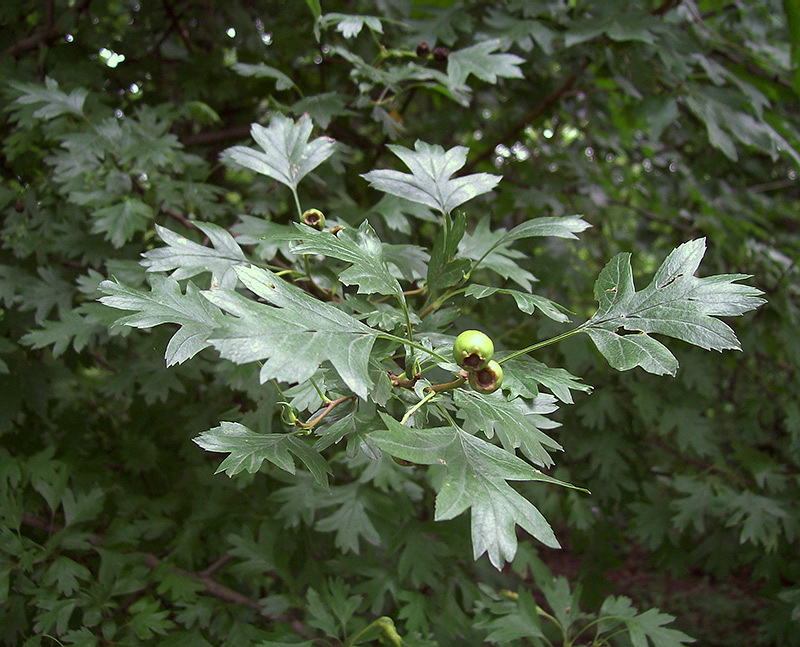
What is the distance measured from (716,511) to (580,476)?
462 millimetres

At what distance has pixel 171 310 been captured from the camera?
1.00 m

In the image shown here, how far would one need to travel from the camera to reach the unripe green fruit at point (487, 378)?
2.78ft

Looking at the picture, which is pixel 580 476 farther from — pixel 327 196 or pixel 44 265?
pixel 44 265

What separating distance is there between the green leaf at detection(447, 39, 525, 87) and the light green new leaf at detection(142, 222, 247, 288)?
766mm

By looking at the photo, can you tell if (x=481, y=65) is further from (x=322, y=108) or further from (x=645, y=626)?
(x=645, y=626)

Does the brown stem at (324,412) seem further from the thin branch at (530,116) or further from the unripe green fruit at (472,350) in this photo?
the thin branch at (530,116)

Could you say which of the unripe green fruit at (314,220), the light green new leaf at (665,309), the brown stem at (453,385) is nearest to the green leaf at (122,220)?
the unripe green fruit at (314,220)

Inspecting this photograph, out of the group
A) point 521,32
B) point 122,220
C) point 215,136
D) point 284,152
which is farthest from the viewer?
point 215,136

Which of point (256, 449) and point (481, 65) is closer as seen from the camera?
point (256, 449)

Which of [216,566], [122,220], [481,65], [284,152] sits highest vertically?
[481,65]

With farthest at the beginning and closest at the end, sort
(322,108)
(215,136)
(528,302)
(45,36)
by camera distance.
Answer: (215,136) < (45,36) < (322,108) < (528,302)

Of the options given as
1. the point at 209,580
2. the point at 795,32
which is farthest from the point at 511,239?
the point at 795,32

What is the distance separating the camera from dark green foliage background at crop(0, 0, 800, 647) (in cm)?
160

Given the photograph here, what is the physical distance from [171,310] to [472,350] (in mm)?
486
